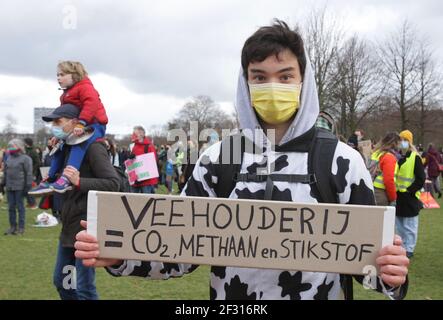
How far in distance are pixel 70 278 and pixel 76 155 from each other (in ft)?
2.97

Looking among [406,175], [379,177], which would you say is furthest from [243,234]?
[406,175]

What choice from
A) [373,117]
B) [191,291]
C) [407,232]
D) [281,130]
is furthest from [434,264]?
[373,117]

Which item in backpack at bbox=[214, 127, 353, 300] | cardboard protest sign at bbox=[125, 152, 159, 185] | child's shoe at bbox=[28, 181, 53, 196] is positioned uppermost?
backpack at bbox=[214, 127, 353, 300]

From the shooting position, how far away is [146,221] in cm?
211

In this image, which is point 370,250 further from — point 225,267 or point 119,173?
point 119,173

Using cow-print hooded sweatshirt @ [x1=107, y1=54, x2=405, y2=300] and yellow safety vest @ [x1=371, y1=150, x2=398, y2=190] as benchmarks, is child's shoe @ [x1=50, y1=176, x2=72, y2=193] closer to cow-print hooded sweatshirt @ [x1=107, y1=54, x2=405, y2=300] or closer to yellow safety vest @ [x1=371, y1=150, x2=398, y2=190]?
cow-print hooded sweatshirt @ [x1=107, y1=54, x2=405, y2=300]

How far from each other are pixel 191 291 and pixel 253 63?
457 cm

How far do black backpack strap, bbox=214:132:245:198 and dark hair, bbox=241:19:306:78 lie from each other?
0.32 m

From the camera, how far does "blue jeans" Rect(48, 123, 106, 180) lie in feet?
13.3

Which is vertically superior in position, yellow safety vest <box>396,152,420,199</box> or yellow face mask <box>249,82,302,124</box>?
yellow face mask <box>249,82,302,124</box>

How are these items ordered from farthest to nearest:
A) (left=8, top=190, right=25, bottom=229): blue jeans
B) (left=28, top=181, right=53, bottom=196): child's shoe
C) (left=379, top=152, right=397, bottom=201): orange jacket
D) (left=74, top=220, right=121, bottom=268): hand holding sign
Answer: (left=8, top=190, right=25, bottom=229): blue jeans
(left=379, top=152, right=397, bottom=201): orange jacket
(left=28, top=181, right=53, bottom=196): child's shoe
(left=74, top=220, right=121, bottom=268): hand holding sign

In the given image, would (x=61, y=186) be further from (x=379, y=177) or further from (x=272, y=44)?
(x=379, y=177)

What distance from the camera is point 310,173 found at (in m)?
2.11

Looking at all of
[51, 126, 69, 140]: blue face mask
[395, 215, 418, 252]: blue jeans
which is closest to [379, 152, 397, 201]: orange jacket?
[395, 215, 418, 252]: blue jeans
